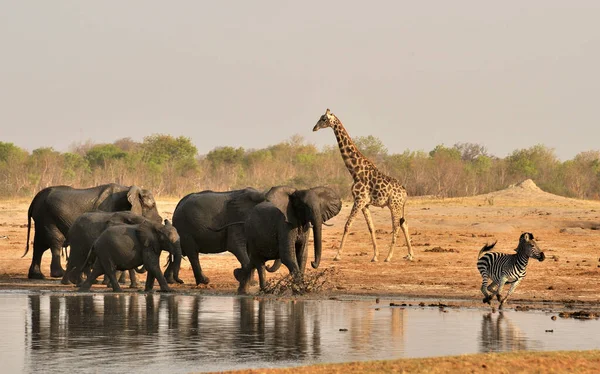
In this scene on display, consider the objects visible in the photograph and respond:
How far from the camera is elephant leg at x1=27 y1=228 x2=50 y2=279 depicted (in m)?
24.5

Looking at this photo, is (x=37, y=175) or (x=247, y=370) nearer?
(x=247, y=370)

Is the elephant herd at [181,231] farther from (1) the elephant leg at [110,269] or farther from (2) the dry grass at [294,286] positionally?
(2) the dry grass at [294,286]

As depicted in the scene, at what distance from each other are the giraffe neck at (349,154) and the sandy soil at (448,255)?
2.23 metres

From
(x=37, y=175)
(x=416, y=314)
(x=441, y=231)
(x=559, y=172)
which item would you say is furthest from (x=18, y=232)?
(x=559, y=172)

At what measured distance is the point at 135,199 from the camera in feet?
80.7

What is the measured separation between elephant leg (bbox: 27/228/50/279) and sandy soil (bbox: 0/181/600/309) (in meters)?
0.30

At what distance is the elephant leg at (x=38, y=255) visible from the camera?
964 inches

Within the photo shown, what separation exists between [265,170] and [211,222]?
64.9 m

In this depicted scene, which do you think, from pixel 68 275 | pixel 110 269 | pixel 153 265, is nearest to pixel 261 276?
pixel 153 265

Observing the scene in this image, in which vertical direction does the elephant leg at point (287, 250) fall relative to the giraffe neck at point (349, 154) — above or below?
below

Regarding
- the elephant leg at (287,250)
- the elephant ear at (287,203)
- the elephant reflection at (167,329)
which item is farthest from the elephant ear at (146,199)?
the elephant leg at (287,250)

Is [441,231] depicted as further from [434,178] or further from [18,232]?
[434,178]

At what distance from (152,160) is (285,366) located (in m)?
81.6

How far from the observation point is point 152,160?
303 ft
